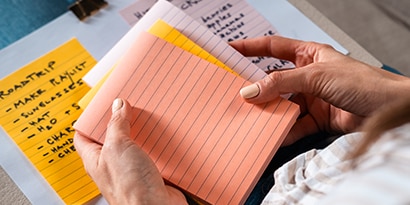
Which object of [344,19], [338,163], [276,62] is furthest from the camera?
[344,19]

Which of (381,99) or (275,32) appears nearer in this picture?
(381,99)

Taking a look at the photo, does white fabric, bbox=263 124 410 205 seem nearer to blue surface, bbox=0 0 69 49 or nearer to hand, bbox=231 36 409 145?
hand, bbox=231 36 409 145

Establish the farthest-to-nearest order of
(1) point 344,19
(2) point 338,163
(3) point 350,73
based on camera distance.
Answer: (1) point 344,19 → (3) point 350,73 → (2) point 338,163

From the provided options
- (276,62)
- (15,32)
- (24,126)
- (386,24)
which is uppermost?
(15,32)

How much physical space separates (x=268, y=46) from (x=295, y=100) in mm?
90

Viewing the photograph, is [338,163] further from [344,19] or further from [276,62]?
[344,19]

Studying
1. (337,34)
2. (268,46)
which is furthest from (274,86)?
(337,34)

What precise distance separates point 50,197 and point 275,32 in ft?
1.37

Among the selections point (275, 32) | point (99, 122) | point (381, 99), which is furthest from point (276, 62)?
point (99, 122)

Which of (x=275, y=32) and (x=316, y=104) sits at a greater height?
(x=275, y=32)

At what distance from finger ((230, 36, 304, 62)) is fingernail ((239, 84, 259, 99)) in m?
0.14

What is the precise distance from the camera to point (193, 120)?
0.62 m

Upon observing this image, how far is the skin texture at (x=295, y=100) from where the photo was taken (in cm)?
58

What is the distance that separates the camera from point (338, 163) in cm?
55
